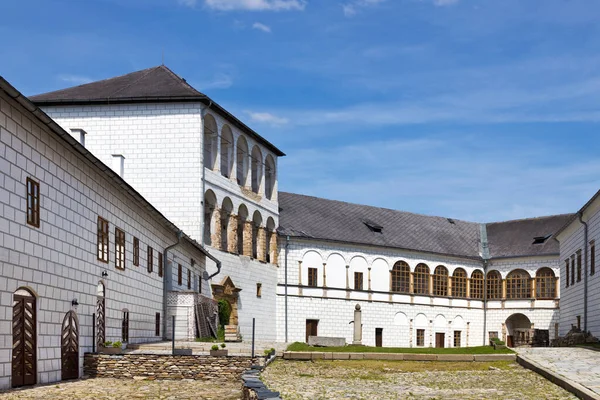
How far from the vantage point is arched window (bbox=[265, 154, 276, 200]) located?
51.0m

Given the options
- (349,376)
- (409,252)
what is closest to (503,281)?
(409,252)

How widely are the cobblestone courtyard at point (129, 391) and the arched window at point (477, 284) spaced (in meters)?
43.0

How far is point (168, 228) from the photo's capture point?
108 feet

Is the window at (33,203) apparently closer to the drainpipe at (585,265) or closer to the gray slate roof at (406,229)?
the drainpipe at (585,265)

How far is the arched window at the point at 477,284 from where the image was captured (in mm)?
61031

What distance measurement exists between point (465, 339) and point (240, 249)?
20.3 m

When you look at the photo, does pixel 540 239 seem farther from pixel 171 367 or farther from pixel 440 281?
pixel 171 367

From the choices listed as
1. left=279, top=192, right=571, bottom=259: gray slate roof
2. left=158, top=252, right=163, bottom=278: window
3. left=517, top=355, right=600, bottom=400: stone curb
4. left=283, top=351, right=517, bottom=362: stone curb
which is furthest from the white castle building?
left=517, top=355, right=600, bottom=400: stone curb

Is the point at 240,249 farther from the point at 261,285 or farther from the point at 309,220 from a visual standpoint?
the point at 309,220

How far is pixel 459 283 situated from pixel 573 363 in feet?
128

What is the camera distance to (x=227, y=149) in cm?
4581

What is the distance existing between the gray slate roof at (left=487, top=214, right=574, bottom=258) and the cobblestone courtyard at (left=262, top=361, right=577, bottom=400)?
3593cm

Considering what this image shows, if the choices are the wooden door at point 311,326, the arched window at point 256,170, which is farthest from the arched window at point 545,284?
the arched window at point 256,170

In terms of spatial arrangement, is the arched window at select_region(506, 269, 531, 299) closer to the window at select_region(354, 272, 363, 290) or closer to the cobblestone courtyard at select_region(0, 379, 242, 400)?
the window at select_region(354, 272, 363, 290)
